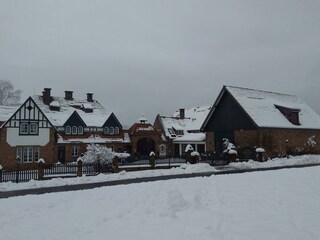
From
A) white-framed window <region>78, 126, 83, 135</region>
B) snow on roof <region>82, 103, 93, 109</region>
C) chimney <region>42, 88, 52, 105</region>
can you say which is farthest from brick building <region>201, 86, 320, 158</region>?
chimney <region>42, 88, 52, 105</region>

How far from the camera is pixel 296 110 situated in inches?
1358

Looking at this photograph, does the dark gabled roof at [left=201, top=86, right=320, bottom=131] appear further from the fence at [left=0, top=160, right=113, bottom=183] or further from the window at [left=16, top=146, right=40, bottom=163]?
the window at [left=16, top=146, right=40, bottom=163]

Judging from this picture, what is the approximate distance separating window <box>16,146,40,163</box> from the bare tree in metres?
28.7

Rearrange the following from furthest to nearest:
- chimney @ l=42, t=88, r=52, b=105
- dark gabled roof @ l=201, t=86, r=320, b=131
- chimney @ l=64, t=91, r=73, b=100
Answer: chimney @ l=64, t=91, r=73, b=100 < chimney @ l=42, t=88, r=52, b=105 < dark gabled roof @ l=201, t=86, r=320, b=131

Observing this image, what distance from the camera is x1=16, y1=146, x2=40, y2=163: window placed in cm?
3034

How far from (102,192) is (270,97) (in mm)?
29480

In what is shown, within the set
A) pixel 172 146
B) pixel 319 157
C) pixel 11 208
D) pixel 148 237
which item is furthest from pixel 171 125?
pixel 148 237

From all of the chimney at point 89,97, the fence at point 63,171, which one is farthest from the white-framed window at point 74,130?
the fence at point 63,171

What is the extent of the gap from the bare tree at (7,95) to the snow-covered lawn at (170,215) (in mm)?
49640

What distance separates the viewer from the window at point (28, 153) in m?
30.3

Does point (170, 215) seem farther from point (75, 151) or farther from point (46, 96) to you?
point (46, 96)

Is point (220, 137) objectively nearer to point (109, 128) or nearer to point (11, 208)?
point (109, 128)

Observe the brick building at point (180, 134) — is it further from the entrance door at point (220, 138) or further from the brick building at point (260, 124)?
the brick building at point (260, 124)

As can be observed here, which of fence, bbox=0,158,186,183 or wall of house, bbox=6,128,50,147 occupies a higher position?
wall of house, bbox=6,128,50,147
